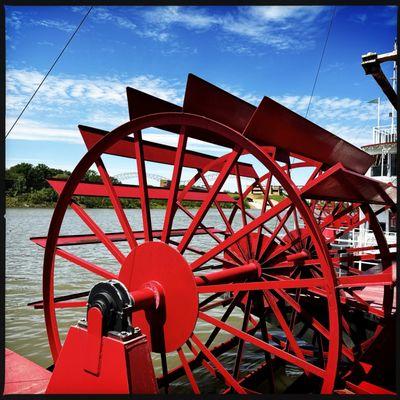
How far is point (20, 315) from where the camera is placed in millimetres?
6902

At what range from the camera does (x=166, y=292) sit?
2.82 meters

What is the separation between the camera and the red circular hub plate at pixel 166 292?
9.05ft

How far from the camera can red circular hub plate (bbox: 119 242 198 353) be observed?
276cm

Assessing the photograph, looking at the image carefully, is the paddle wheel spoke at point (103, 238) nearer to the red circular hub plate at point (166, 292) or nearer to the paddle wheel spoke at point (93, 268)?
the paddle wheel spoke at point (93, 268)

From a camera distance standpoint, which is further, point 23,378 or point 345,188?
point 345,188

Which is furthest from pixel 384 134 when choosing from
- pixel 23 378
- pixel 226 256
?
pixel 23 378

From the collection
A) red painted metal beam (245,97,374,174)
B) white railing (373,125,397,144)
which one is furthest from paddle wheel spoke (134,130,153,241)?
white railing (373,125,397,144)

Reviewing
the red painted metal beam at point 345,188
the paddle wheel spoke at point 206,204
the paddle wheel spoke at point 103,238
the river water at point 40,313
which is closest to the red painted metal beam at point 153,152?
the paddle wheel spoke at point 103,238

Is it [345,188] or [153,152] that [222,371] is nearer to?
[345,188]

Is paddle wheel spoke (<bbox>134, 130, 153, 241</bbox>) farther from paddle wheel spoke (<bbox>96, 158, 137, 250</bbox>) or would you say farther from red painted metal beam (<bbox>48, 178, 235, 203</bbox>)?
red painted metal beam (<bbox>48, 178, 235, 203</bbox>)

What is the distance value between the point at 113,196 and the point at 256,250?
1969mm
